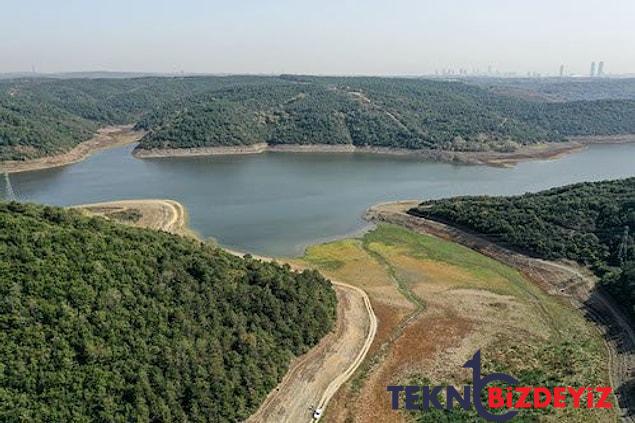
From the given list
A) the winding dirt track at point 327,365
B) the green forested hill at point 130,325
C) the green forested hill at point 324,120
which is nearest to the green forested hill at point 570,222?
the winding dirt track at point 327,365

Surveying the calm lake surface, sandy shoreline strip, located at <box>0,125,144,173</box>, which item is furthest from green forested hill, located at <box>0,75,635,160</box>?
Result: the calm lake surface

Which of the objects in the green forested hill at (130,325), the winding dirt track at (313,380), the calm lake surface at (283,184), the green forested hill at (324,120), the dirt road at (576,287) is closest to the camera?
the green forested hill at (130,325)

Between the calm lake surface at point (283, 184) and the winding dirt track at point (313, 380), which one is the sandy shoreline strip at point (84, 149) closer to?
the calm lake surface at point (283, 184)

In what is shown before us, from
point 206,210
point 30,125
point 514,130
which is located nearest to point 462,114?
point 514,130

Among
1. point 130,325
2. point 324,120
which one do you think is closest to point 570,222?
point 130,325

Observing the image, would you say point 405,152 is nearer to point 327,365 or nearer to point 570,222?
point 570,222

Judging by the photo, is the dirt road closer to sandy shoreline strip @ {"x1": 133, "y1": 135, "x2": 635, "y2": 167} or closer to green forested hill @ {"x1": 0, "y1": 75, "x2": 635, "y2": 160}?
sandy shoreline strip @ {"x1": 133, "y1": 135, "x2": 635, "y2": 167}
